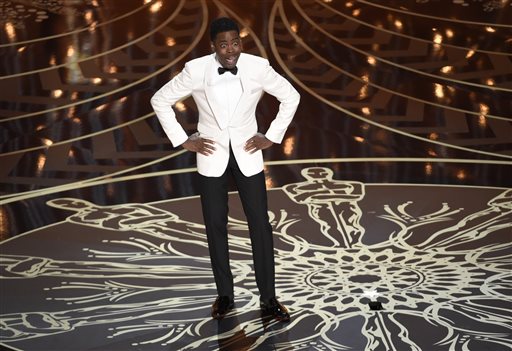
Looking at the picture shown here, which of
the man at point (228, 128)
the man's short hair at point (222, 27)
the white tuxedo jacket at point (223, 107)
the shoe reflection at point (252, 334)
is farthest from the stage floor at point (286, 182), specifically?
the man's short hair at point (222, 27)

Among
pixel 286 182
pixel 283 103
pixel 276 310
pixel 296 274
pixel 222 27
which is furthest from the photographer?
pixel 286 182

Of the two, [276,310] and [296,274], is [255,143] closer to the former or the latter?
[276,310]

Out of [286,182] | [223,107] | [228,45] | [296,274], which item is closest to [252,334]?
[296,274]

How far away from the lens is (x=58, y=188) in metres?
6.79

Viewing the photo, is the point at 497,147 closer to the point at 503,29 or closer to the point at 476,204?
the point at 476,204

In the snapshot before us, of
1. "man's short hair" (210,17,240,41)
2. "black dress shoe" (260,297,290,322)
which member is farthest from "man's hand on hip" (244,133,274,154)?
"black dress shoe" (260,297,290,322)

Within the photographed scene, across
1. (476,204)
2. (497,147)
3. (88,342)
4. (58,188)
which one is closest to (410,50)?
(497,147)

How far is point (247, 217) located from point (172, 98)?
1.96 ft

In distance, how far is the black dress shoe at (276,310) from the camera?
5066mm

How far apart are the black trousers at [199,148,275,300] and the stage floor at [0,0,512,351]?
0.22m

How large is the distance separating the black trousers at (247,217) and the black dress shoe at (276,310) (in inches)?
1.2

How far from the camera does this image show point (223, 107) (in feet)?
15.9

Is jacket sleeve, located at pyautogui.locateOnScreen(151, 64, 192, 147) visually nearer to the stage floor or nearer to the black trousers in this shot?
the black trousers

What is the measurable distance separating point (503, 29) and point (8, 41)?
13.1ft
